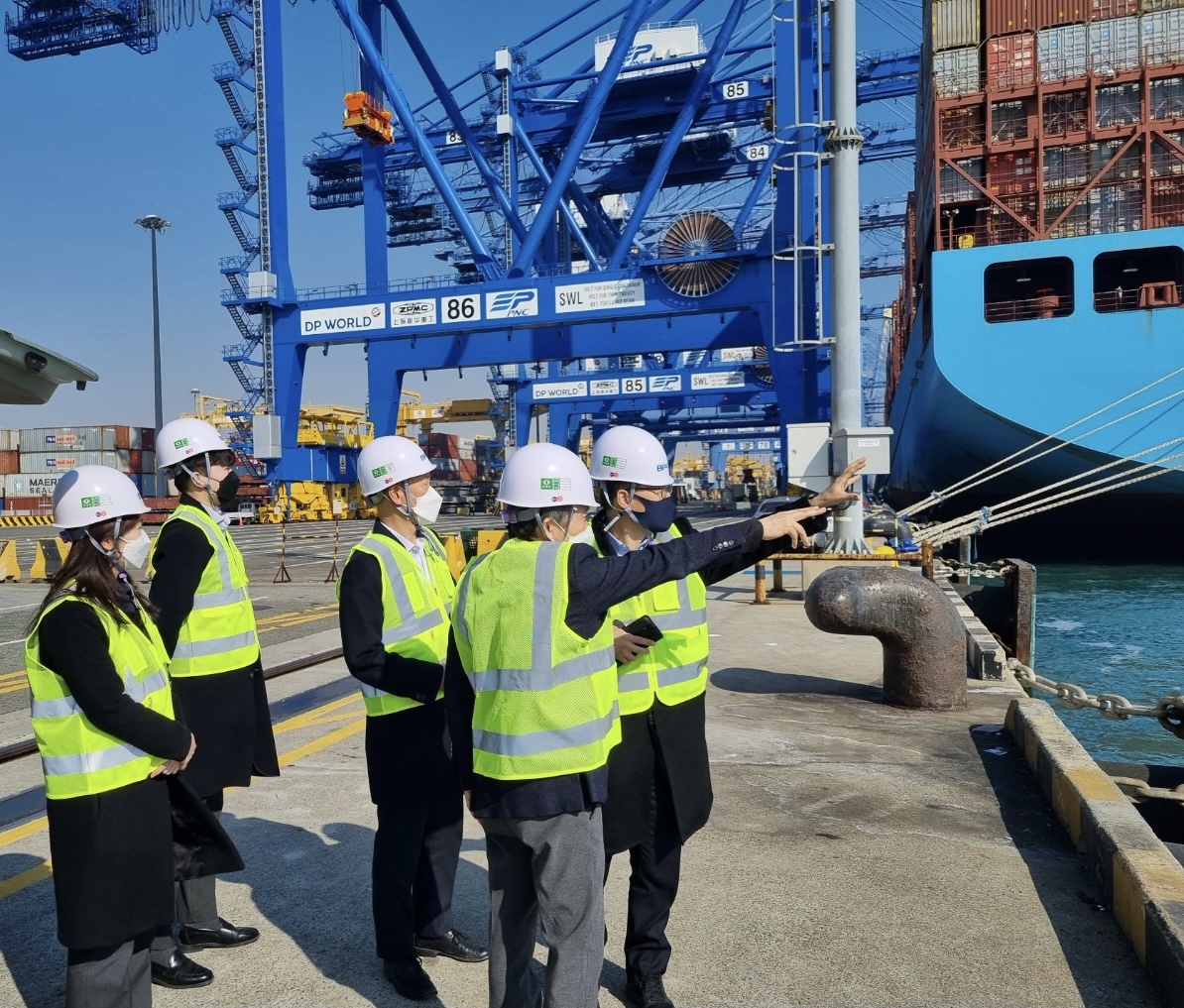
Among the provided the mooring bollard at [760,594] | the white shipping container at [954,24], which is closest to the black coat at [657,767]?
the mooring bollard at [760,594]

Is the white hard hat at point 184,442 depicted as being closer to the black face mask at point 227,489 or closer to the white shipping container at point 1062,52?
the black face mask at point 227,489

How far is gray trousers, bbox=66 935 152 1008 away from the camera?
2.40 meters

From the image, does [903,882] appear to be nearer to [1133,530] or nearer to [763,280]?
[763,280]

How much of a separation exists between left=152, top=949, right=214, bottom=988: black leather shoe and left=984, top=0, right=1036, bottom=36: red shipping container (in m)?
24.0

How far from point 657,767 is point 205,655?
1.74 m

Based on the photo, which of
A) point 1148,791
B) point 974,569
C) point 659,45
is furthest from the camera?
point 659,45

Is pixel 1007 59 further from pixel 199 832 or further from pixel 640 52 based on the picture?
Answer: pixel 199 832

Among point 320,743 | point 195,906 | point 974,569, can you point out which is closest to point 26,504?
point 974,569

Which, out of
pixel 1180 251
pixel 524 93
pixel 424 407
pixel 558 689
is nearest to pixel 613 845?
pixel 558 689

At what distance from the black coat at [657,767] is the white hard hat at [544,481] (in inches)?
21.9

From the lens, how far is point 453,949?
3.15 metres

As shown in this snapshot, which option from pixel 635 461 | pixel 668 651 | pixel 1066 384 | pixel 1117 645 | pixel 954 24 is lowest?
pixel 1117 645

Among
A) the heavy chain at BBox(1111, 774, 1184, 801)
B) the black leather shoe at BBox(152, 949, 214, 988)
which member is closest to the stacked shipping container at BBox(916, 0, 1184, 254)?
the heavy chain at BBox(1111, 774, 1184, 801)

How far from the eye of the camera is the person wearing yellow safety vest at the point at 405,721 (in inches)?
117
